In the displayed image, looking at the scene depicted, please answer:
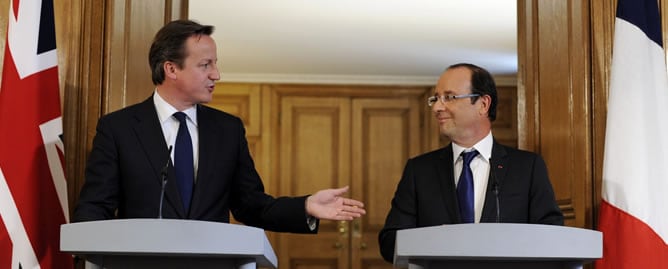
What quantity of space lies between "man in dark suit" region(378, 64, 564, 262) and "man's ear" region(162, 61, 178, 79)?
0.83 meters

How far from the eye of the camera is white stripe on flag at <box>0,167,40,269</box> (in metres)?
3.04

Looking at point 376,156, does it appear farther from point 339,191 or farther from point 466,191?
point 339,191

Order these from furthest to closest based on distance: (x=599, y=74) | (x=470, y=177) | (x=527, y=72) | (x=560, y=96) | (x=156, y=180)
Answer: (x=527, y=72) → (x=560, y=96) → (x=599, y=74) → (x=470, y=177) → (x=156, y=180)

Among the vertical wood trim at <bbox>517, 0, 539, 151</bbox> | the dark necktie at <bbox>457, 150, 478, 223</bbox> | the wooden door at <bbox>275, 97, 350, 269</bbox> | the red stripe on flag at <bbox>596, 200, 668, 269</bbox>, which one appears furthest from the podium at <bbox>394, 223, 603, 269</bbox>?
the wooden door at <bbox>275, 97, 350, 269</bbox>

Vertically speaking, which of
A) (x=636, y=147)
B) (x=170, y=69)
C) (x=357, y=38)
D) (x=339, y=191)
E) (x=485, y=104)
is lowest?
(x=339, y=191)

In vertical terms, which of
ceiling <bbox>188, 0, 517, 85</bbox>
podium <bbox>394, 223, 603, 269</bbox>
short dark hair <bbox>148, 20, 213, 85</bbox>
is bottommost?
podium <bbox>394, 223, 603, 269</bbox>

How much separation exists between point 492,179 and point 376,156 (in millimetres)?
5863

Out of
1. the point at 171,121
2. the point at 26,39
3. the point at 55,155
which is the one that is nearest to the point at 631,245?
the point at 171,121

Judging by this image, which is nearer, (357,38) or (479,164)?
(479,164)

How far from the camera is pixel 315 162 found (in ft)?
29.7

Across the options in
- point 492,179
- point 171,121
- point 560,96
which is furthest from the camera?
point 560,96

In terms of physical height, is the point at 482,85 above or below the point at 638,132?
above

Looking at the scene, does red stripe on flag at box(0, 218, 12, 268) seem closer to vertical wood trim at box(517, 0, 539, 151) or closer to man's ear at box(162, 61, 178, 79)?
man's ear at box(162, 61, 178, 79)

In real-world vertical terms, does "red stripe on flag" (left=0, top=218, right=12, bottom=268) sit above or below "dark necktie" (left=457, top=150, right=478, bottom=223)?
below
